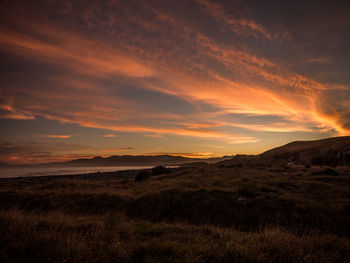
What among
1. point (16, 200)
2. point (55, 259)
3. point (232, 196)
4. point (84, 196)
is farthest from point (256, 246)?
point (16, 200)

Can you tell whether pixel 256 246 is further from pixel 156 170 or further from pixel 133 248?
pixel 156 170

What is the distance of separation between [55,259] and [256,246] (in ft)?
17.4

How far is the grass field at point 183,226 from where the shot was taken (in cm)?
485

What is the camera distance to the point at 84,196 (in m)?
15.8

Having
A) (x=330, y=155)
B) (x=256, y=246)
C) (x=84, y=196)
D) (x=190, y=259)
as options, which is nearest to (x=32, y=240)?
(x=190, y=259)

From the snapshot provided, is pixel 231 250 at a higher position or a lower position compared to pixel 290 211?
higher

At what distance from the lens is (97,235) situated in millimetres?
5969

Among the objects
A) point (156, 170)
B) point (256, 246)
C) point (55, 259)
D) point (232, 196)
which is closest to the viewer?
point (55, 259)

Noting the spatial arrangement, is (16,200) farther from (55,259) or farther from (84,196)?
(55,259)

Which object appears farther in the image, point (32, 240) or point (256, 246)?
point (256, 246)

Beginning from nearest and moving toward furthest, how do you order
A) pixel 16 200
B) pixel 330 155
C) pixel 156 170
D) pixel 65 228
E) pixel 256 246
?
pixel 256 246 → pixel 65 228 → pixel 16 200 → pixel 156 170 → pixel 330 155

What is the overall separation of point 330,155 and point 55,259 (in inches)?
2466

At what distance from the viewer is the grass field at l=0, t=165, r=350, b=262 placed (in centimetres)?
485

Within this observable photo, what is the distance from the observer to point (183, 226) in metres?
8.07
